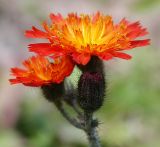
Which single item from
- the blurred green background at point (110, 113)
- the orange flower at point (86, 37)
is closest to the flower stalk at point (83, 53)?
the orange flower at point (86, 37)

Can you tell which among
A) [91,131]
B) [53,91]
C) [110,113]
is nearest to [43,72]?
[53,91]

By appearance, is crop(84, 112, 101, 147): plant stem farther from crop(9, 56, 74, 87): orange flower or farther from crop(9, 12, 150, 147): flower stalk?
crop(9, 56, 74, 87): orange flower

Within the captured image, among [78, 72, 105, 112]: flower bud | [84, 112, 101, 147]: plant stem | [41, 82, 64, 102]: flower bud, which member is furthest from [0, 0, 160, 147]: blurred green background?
[78, 72, 105, 112]: flower bud

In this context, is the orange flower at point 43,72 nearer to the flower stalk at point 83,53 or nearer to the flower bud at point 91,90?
the flower stalk at point 83,53

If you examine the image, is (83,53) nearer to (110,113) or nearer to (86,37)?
(86,37)

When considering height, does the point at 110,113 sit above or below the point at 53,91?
below

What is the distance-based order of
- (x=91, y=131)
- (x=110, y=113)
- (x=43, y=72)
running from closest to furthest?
(x=43, y=72) < (x=91, y=131) < (x=110, y=113)

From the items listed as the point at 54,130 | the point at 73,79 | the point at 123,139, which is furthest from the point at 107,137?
the point at 73,79
